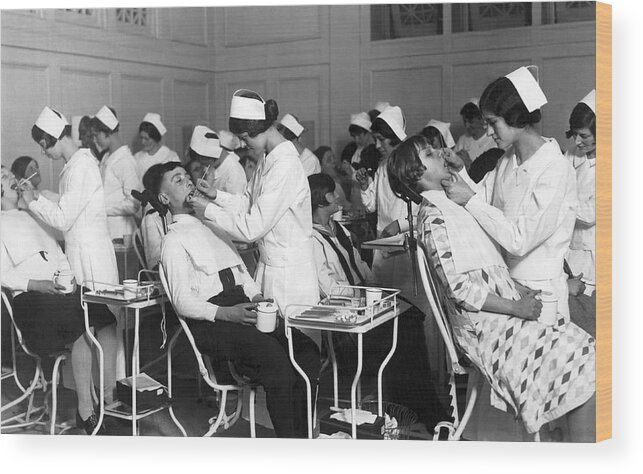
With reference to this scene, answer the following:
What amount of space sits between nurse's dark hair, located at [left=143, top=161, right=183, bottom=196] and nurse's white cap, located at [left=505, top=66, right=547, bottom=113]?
4.12 ft

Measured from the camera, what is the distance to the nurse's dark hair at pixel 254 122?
10.1ft

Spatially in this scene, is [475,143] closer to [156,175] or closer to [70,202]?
[156,175]

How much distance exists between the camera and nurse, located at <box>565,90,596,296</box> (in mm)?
2953

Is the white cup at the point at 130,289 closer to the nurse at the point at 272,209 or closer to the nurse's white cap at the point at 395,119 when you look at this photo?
the nurse at the point at 272,209

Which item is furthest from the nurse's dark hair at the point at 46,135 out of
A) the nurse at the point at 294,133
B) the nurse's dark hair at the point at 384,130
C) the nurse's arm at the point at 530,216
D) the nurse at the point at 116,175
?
the nurse's arm at the point at 530,216

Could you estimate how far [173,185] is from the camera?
3.12 m

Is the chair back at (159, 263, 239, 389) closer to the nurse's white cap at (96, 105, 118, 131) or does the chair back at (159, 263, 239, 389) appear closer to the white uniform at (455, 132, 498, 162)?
the nurse's white cap at (96, 105, 118, 131)

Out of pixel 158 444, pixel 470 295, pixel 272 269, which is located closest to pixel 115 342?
pixel 158 444

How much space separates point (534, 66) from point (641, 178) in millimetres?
563

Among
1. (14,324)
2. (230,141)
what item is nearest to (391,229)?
(230,141)

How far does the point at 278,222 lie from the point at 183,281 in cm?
41

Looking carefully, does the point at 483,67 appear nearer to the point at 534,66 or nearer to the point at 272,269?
the point at 534,66

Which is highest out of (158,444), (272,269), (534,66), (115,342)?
(534,66)

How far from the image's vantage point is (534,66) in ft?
9.68
